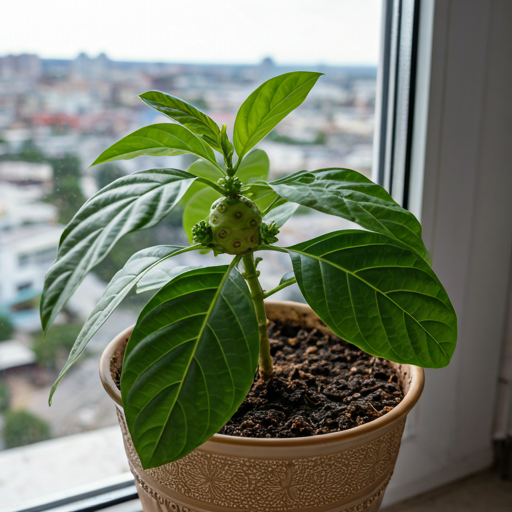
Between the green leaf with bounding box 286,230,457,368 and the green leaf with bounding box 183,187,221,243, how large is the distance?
256 mm

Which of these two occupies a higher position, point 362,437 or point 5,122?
point 5,122

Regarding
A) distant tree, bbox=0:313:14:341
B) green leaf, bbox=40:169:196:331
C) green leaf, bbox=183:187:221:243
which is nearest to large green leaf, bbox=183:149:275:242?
green leaf, bbox=183:187:221:243

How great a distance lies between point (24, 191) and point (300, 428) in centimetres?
63

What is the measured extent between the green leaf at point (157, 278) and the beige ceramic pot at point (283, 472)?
128mm

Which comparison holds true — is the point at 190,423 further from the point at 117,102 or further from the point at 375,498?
the point at 117,102

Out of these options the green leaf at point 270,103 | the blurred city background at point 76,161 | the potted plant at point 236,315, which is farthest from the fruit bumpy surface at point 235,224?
the blurred city background at point 76,161

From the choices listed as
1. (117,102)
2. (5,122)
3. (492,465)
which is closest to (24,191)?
(5,122)

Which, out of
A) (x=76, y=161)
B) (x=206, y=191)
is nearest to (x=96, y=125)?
(x=76, y=161)

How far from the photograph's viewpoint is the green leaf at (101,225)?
1.41 feet

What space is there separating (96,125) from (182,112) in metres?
0.40

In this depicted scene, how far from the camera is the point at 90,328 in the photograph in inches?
19.5

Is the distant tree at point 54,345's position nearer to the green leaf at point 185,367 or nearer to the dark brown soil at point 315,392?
the dark brown soil at point 315,392

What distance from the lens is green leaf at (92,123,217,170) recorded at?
0.54 m

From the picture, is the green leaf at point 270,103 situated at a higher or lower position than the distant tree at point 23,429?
higher
